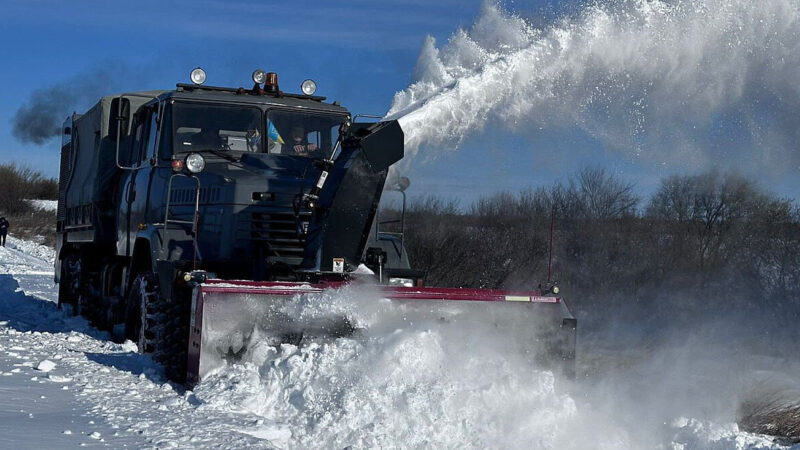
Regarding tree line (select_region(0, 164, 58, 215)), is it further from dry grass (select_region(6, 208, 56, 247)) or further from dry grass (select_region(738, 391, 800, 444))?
dry grass (select_region(738, 391, 800, 444))

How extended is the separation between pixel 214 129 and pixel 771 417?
5927 mm

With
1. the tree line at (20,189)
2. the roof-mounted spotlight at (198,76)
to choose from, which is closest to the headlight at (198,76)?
the roof-mounted spotlight at (198,76)

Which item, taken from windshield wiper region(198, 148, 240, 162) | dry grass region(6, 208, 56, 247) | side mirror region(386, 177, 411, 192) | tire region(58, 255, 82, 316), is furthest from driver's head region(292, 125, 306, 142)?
dry grass region(6, 208, 56, 247)

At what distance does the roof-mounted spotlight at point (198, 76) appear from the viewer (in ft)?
32.4

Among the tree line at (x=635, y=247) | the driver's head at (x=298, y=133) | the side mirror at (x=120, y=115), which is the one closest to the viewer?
the driver's head at (x=298, y=133)

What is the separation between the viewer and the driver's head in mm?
9602

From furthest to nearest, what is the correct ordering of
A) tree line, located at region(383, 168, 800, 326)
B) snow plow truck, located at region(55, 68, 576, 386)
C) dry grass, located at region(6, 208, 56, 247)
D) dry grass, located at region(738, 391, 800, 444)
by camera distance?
dry grass, located at region(6, 208, 56, 247) < tree line, located at region(383, 168, 800, 326) < dry grass, located at region(738, 391, 800, 444) < snow plow truck, located at region(55, 68, 576, 386)

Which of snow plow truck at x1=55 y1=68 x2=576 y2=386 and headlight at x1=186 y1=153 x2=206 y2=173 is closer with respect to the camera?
snow plow truck at x1=55 y1=68 x2=576 y2=386

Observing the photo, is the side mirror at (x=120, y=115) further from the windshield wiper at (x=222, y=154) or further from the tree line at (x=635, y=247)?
the tree line at (x=635, y=247)

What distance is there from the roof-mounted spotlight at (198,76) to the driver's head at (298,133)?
1178 millimetres

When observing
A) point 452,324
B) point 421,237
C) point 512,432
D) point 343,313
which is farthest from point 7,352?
point 421,237

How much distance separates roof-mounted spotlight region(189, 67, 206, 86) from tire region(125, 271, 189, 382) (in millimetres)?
2149

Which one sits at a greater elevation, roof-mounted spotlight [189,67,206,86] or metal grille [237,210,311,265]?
roof-mounted spotlight [189,67,206,86]

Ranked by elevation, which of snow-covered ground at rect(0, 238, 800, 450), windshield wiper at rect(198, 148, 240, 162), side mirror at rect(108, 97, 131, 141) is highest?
side mirror at rect(108, 97, 131, 141)
